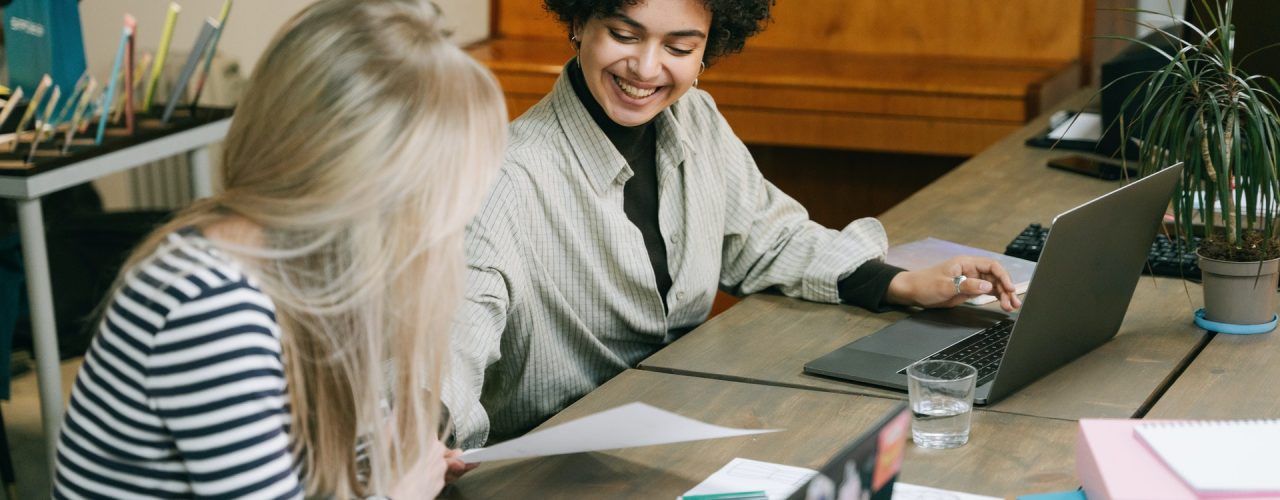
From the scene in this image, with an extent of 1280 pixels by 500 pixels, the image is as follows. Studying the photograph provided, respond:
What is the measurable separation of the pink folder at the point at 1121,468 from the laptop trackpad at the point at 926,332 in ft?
1.13

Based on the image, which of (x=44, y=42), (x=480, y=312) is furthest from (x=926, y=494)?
(x=44, y=42)

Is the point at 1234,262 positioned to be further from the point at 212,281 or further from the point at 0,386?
the point at 0,386

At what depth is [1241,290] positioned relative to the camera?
1595 mm

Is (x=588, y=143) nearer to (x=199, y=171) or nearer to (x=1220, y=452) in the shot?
(x=1220, y=452)

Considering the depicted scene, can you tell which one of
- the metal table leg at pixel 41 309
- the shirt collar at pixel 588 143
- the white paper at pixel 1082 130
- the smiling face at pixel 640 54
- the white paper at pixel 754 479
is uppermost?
the smiling face at pixel 640 54

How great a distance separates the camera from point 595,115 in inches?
66.7

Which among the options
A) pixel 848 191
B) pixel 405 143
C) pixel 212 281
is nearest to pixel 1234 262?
pixel 405 143

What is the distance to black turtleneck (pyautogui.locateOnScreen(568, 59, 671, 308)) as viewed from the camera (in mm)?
1724

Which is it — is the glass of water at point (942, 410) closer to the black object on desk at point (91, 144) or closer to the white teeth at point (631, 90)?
the white teeth at point (631, 90)

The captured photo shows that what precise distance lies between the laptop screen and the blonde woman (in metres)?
0.33

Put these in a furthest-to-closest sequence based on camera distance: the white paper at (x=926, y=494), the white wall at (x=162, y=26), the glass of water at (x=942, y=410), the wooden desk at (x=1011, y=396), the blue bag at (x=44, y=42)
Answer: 1. the white wall at (x=162, y=26)
2. the blue bag at (x=44, y=42)
3. the wooden desk at (x=1011, y=396)
4. the glass of water at (x=942, y=410)
5. the white paper at (x=926, y=494)

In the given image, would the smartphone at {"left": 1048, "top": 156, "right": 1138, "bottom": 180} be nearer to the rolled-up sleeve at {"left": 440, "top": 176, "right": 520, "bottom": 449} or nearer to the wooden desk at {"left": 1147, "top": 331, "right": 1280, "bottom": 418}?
the wooden desk at {"left": 1147, "top": 331, "right": 1280, "bottom": 418}

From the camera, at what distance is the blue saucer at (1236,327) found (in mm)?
1604

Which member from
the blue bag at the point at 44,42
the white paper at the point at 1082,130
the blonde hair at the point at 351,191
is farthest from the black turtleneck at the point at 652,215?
the blue bag at the point at 44,42
